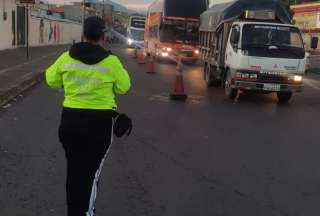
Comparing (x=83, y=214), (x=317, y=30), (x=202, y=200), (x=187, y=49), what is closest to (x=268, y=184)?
(x=202, y=200)

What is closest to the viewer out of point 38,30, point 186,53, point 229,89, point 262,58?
point 262,58

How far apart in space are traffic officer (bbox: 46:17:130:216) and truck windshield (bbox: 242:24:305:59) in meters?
10.8

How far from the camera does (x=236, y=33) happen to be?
15672mm

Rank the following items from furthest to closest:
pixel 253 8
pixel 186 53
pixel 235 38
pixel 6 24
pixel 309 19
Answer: pixel 309 19 → pixel 6 24 → pixel 186 53 → pixel 253 8 → pixel 235 38

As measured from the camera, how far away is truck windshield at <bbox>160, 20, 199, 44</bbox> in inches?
1273

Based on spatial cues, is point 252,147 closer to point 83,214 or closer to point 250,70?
point 83,214

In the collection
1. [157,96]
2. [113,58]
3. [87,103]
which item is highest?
[113,58]

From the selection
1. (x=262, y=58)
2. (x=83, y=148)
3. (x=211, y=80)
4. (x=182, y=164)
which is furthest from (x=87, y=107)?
(x=211, y=80)

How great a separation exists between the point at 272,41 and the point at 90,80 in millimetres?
11684

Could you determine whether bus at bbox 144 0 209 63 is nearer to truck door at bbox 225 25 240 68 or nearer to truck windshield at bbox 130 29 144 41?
truck door at bbox 225 25 240 68

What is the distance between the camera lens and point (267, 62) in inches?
582

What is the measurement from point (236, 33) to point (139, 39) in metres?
42.2

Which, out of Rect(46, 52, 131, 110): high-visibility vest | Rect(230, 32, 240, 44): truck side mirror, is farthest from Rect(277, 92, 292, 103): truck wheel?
Rect(46, 52, 131, 110): high-visibility vest

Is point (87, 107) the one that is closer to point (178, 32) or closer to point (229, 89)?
point (229, 89)
